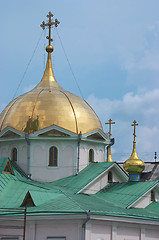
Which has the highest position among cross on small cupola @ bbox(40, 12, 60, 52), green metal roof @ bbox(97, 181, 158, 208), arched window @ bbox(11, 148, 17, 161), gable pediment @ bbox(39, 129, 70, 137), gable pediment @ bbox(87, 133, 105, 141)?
cross on small cupola @ bbox(40, 12, 60, 52)

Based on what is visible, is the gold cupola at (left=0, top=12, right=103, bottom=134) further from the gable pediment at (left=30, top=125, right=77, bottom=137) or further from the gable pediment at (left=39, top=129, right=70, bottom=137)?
the gable pediment at (left=39, top=129, right=70, bottom=137)

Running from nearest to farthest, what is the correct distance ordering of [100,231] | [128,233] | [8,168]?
[100,231]
[128,233]
[8,168]

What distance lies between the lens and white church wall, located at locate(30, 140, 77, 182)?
31.2 metres

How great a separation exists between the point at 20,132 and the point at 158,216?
30.9ft

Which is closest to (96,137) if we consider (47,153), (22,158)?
(47,153)

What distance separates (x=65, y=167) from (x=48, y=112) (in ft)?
11.3

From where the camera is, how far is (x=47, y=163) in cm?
3128

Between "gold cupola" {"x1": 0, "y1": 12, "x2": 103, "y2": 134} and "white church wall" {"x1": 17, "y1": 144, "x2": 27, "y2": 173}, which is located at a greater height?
"gold cupola" {"x1": 0, "y1": 12, "x2": 103, "y2": 134}

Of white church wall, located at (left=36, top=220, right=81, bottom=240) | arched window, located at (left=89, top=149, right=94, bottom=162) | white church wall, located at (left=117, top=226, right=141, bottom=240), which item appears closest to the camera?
white church wall, located at (left=36, top=220, right=81, bottom=240)

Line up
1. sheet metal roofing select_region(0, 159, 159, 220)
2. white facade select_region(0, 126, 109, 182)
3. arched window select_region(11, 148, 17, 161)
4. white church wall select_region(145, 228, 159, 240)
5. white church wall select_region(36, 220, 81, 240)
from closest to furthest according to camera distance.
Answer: white church wall select_region(36, 220, 81, 240) → sheet metal roofing select_region(0, 159, 159, 220) → white church wall select_region(145, 228, 159, 240) → white facade select_region(0, 126, 109, 182) → arched window select_region(11, 148, 17, 161)

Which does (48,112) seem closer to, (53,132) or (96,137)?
(53,132)

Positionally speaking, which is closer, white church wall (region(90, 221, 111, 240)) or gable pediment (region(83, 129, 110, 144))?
white church wall (region(90, 221, 111, 240))

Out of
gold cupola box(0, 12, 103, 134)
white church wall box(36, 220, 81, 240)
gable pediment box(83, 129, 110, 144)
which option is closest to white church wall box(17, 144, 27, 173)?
gold cupola box(0, 12, 103, 134)

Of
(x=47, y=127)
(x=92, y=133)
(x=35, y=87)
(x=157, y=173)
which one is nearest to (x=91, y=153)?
(x=92, y=133)
